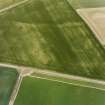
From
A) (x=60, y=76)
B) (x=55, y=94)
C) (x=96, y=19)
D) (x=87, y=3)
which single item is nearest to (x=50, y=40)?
(x=60, y=76)

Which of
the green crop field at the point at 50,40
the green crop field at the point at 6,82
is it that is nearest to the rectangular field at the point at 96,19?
the green crop field at the point at 50,40

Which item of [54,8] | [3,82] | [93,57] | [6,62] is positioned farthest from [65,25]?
[3,82]

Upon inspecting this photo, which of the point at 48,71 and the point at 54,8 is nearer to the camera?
the point at 48,71

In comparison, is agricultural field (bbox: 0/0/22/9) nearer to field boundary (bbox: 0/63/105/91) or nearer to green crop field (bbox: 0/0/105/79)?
green crop field (bbox: 0/0/105/79)

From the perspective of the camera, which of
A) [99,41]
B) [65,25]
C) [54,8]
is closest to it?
[99,41]

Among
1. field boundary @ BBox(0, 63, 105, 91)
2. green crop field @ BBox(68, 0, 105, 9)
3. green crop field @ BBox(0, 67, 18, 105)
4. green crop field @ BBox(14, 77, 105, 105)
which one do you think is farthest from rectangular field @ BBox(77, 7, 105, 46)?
green crop field @ BBox(0, 67, 18, 105)

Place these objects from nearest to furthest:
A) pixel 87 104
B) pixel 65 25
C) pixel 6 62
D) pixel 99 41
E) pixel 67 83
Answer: pixel 87 104
pixel 67 83
pixel 6 62
pixel 99 41
pixel 65 25

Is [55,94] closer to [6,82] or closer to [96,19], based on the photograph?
[6,82]

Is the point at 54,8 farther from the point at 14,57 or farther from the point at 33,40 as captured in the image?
the point at 14,57
